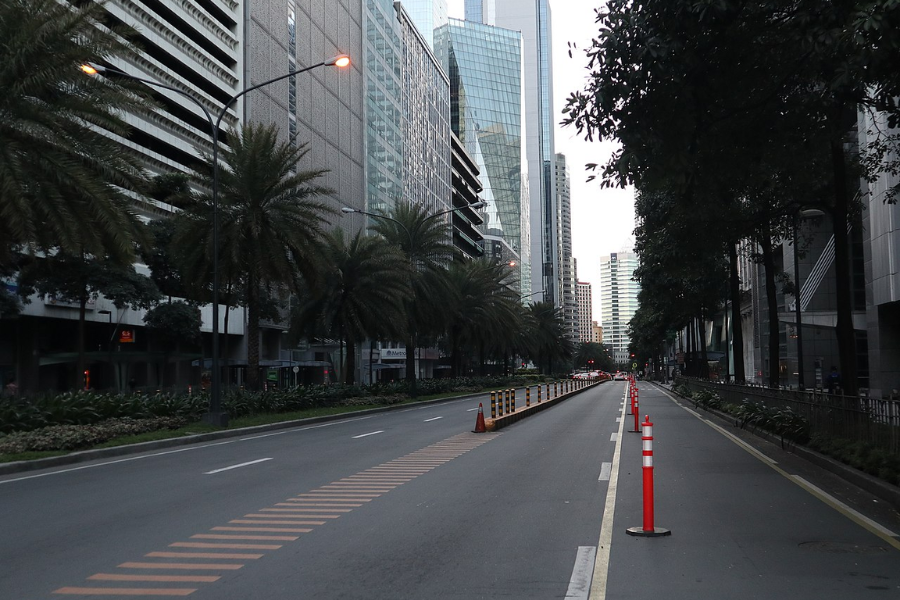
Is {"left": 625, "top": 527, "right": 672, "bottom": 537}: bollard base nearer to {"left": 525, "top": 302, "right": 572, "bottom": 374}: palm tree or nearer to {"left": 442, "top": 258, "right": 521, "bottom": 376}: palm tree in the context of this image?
{"left": 442, "top": 258, "right": 521, "bottom": 376}: palm tree

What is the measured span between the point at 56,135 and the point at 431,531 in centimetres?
1345

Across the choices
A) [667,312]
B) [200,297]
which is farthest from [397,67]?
[200,297]

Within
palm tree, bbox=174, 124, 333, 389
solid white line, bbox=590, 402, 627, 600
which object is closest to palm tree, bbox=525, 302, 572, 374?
palm tree, bbox=174, 124, 333, 389

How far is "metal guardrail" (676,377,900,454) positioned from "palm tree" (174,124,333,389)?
1720cm

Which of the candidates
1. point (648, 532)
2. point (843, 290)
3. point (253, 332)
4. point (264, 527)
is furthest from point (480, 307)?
point (648, 532)

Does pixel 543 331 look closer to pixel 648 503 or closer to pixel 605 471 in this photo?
pixel 605 471

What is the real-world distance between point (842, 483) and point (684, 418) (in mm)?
18050

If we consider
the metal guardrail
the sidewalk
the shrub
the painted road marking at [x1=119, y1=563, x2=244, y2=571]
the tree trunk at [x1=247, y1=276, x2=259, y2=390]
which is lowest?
the sidewalk

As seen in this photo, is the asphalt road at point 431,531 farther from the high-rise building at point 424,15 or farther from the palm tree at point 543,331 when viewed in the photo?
the high-rise building at point 424,15

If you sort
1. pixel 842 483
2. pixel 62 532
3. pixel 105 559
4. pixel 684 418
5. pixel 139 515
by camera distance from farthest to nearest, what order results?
pixel 684 418 → pixel 842 483 → pixel 139 515 → pixel 62 532 → pixel 105 559

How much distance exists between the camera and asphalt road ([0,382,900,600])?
6.73 m

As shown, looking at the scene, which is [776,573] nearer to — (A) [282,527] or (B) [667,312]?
(A) [282,527]

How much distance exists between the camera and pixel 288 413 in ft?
103

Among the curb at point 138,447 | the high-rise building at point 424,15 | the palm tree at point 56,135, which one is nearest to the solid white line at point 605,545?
the curb at point 138,447
